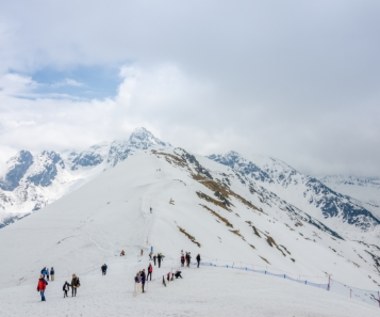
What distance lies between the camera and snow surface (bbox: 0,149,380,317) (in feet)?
100

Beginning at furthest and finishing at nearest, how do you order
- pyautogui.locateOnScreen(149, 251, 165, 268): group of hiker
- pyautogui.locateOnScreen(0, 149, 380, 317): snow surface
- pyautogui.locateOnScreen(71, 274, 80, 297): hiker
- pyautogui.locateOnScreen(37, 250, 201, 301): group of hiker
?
1. pyautogui.locateOnScreen(149, 251, 165, 268): group of hiker
2. pyautogui.locateOnScreen(71, 274, 80, 297): hiker
3. pyautogui.locateOnScreen(37, 250, 201, 301): group of hiker
4. pyautogui.locateOnScreen(0, 149, 380, 317): snow surface

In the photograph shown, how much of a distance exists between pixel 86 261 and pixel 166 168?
8547 centimetres

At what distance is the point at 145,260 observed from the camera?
173ft

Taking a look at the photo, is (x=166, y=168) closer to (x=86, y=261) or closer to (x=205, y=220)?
(x=205, y=220)

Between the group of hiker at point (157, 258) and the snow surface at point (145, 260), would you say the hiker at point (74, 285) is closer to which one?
the snow surface at point (145, 260)

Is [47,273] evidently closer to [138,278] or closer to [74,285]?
[74,285]

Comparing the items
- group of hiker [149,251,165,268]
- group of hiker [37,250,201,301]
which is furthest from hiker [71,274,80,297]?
group of hiker [149,251,165,268]

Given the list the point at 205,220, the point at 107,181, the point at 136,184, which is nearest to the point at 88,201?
the point at 136,184

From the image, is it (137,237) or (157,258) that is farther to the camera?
(137,237)

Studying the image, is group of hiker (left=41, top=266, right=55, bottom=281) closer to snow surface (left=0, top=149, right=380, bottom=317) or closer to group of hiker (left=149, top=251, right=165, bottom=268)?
snow surface (left=0, top=149, right=380, bottom=317)

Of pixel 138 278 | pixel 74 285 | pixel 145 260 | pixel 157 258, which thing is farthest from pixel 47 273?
pixel 138 278

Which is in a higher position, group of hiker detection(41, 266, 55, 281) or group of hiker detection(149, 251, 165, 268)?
group of hiker detection(149, 251, 165, 268)

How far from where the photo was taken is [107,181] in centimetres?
12375

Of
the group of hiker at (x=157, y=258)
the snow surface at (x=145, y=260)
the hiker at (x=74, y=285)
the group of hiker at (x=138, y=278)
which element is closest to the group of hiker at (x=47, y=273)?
the group of hiker at (x=138, y=278)
